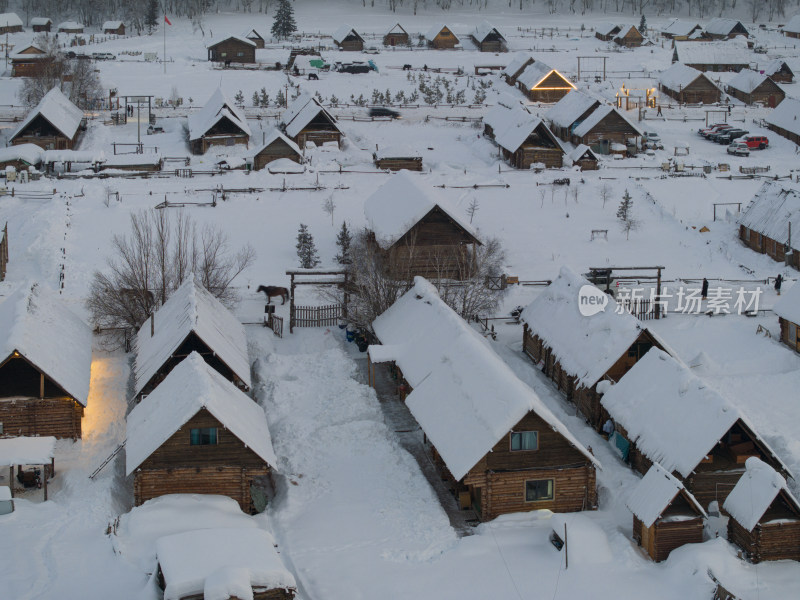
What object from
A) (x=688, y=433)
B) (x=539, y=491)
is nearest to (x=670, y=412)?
(x=688, y=433)

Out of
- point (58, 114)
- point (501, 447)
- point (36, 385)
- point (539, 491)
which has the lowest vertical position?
point (539, 491)

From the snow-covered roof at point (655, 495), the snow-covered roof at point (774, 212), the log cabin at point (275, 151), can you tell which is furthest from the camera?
the log cabin at point (275, 151)

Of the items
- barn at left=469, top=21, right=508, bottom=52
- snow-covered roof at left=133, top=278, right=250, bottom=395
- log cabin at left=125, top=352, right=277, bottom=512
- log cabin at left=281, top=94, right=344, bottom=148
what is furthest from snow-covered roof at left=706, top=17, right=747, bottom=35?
log cabin at left=125, top=352, right=277, bottom=512

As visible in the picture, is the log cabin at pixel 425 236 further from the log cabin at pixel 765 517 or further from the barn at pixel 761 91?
the barn at pixel 761 91

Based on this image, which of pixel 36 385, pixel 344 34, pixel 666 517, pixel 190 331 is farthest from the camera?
pixel 344 34

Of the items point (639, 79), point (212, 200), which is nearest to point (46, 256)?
point (212, 200)

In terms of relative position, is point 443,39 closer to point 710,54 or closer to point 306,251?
point 710,54

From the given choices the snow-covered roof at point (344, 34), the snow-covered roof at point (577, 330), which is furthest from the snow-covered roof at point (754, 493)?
the snow-covered roof at point (344, 34)

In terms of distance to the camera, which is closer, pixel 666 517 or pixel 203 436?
pixel 666 517
